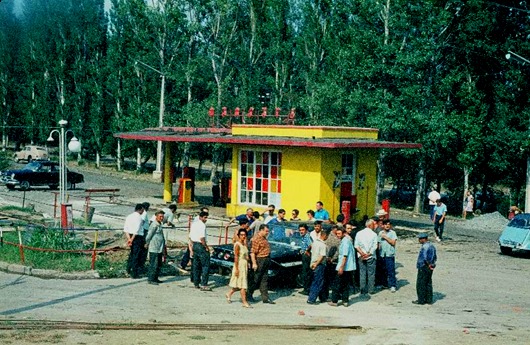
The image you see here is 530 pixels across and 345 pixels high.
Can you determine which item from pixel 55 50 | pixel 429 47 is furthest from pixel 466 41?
pixel 55 50

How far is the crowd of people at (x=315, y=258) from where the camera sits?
13.9 metres

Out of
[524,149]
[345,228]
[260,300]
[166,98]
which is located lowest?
[260,300]

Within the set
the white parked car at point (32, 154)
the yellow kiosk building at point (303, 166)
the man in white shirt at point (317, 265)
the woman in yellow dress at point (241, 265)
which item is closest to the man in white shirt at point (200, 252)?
the woman in yellow dress at point (241, 265)

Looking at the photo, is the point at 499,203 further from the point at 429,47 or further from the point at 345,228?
the point at 345,228

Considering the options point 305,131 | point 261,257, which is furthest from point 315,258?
point 305,131

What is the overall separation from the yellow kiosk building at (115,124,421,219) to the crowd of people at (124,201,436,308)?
8161mm

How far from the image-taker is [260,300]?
14.5m

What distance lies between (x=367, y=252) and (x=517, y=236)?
957 centimetres

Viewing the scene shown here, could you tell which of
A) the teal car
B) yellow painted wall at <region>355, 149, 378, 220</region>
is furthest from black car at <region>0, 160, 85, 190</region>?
the teal car

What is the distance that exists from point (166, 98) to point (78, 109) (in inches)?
478

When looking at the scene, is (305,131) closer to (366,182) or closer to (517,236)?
(366,182)

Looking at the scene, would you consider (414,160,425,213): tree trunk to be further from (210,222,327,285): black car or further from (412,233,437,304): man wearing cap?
(412,233,437,304): man wearing cap

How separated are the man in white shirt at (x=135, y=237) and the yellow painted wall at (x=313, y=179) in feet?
33.8

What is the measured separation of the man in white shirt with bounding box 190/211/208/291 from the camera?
14922 mm
